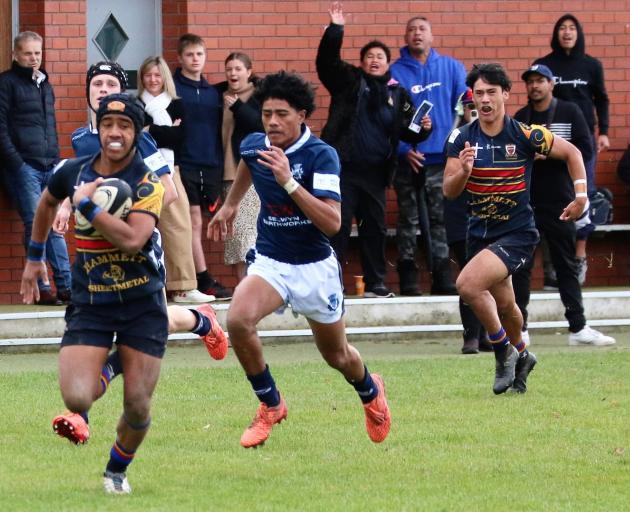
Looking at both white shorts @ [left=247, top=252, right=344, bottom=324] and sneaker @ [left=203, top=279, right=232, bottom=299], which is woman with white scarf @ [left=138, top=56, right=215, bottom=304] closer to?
sneaker @ [left=203, top=279, right=232, bottom=299]

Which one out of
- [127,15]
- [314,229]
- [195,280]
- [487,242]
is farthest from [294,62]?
[314,229]

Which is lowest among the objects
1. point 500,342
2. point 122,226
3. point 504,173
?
point 500,342

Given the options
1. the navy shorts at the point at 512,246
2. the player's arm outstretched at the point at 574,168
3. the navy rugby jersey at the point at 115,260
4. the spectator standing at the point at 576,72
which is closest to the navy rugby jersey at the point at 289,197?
the navy rugby jersey at the point at 115,260

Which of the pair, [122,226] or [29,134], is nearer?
[122,226]

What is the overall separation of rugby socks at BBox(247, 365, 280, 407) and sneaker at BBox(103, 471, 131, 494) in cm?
152

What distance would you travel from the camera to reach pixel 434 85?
15273mm

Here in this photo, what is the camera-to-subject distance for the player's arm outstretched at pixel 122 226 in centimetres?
717

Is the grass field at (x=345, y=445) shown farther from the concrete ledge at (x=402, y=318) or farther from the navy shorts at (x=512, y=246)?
the concrete ledge at (x=402, y=318)

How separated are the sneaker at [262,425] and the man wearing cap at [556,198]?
4580mm

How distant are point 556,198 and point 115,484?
680 cm

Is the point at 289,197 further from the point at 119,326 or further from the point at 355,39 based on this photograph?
the point at 355,39

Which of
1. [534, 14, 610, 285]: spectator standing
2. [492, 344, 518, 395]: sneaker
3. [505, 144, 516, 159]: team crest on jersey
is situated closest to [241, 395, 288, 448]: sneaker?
[492, 344, 518, 395]: sneaker

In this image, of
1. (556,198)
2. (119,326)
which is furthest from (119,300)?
(556,198)

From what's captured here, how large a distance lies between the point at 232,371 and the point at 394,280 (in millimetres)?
4401
